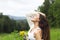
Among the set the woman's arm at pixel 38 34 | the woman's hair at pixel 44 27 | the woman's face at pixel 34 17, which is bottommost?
the woman's arm at pixel 38 34

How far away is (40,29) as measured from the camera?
2914mm

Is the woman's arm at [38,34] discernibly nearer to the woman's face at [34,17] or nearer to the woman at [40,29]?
the woman at [40,29]

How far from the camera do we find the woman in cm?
290

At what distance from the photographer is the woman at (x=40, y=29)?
2.90 metres

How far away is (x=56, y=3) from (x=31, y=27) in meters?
14.3

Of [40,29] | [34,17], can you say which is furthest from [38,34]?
[34,17]

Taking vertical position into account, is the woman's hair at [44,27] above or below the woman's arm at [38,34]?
above

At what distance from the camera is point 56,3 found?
1717cm

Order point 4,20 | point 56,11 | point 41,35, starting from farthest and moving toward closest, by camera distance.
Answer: point 56,11
point 4,20
point 41,35

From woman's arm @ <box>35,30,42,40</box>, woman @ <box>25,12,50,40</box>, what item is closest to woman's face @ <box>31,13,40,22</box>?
woman @ <box>25,12,50,40</box>

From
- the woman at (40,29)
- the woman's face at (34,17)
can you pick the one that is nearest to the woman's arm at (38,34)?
the woman at (40,29)

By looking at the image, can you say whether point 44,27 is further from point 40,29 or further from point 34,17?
point 34,17

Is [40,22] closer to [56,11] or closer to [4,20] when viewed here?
[4,20]

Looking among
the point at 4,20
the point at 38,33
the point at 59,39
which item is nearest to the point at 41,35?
the point at 38,33
